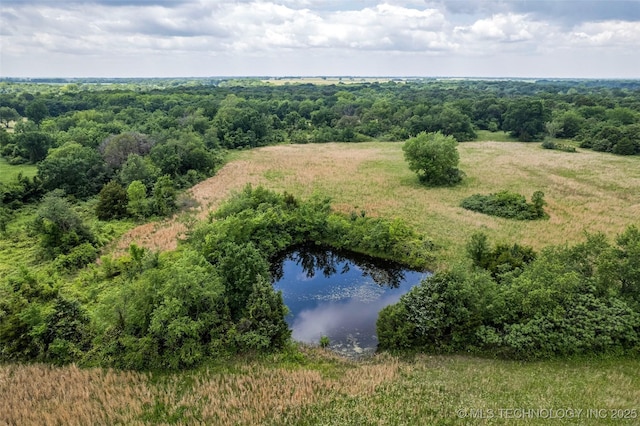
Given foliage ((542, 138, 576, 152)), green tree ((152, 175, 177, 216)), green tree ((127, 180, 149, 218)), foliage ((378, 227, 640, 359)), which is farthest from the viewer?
foliage ((542, 138, 576, 152))

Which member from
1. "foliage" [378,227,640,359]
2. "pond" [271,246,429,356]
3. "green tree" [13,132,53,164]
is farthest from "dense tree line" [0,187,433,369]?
"green tree" [13,132,53,164]

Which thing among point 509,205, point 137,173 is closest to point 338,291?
point 509,205

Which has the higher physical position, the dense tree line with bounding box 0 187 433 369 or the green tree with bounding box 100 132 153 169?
the green tree with bounding box 100 132 153 169

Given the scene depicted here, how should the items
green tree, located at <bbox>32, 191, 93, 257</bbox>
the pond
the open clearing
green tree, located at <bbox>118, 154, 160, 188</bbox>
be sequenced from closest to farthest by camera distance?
1. the pond
2. green tree, located at <bbox>32, 191, 93, 257</bbox>
3. the open clearing
4. green tree, located at <bbox>118, 154, 160, 188</bbox>

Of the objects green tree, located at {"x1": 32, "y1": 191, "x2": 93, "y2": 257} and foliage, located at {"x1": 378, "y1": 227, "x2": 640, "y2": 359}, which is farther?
green tree, located at {"x1": 32, "y1": 191, "x2": 93, "y2": 257}

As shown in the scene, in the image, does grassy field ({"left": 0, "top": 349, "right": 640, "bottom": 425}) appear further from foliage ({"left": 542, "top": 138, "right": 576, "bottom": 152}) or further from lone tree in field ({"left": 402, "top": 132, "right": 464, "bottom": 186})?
foliage ({"left": 542, "top": 138, "right": 576, "bottom": 152})

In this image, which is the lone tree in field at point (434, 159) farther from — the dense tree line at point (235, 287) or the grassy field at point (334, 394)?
the grassy field at point (334, 394)
